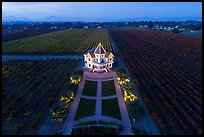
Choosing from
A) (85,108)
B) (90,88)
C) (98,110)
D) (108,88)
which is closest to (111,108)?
(98,110)

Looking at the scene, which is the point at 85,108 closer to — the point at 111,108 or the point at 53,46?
the point at 111,108

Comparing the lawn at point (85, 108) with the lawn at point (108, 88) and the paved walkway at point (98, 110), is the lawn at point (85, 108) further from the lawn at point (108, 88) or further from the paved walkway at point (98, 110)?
the lawn at point (108, 88)

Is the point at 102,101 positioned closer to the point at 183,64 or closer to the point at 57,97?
the point at 57,97

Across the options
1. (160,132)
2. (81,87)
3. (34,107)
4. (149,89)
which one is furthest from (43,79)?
(160,132)

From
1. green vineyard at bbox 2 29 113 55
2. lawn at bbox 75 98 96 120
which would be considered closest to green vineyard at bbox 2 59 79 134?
lawn at bbox 75 98 96 120

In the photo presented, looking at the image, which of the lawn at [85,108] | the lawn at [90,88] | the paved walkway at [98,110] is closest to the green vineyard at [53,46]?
the paved walkway at [98,110]

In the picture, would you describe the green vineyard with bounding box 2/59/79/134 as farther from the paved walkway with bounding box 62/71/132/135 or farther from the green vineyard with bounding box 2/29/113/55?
the green vineyard with bounding box 2/29/113/55
